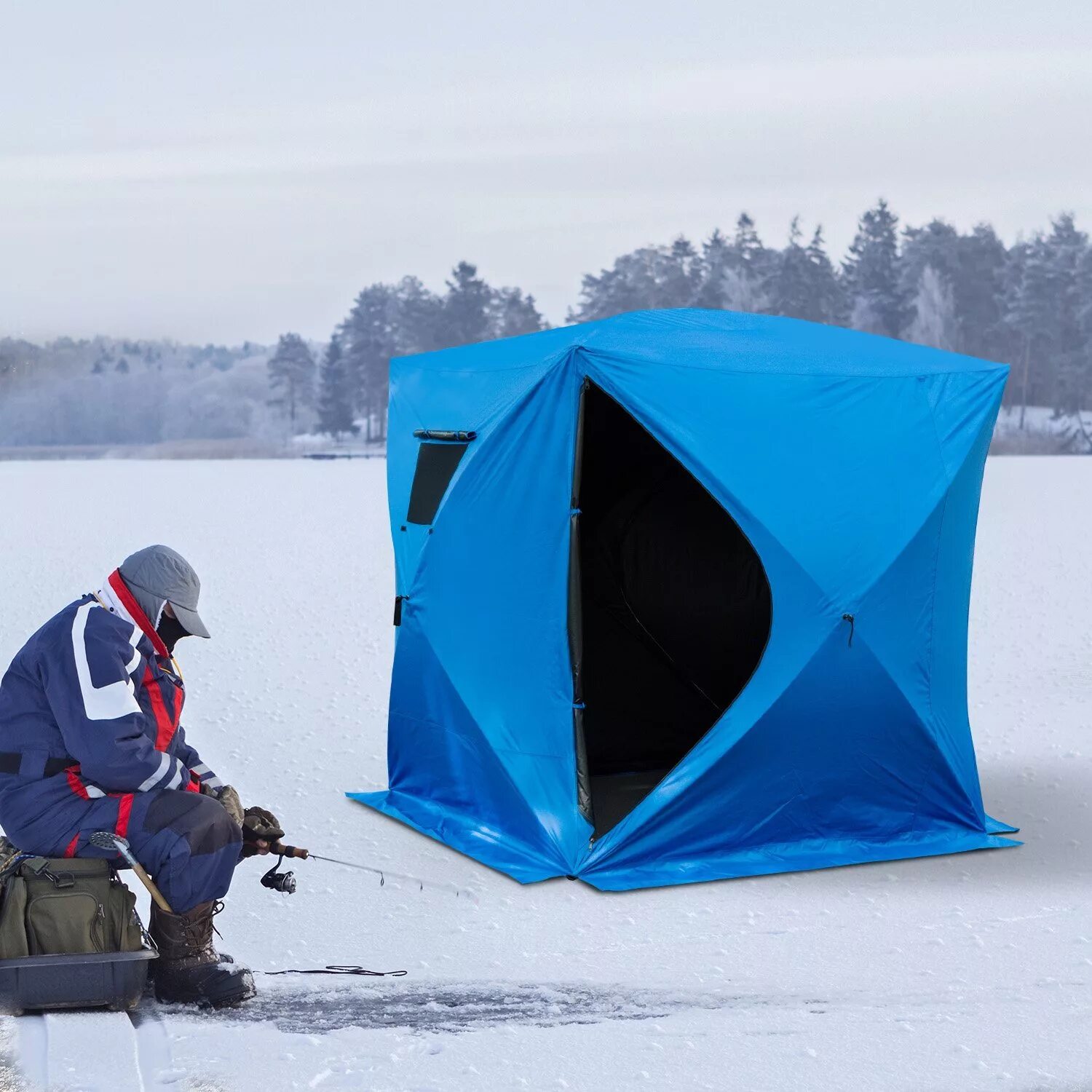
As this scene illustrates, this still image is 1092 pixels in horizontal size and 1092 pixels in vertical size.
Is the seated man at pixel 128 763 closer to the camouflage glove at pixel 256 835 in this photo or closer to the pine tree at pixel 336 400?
the camouflage glove at pixel 256 835

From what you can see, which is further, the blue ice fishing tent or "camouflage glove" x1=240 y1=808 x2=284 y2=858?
the blue ice fishing tent

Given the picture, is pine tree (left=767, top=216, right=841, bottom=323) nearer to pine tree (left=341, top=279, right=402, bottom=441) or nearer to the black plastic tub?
pine tree (left=341, top=279, right=402, bottom=441)

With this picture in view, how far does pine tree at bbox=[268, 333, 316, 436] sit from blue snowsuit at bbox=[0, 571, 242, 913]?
81.3 meters

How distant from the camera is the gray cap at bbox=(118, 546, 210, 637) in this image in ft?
14.6

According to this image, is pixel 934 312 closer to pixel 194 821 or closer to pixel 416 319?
pixel 416 319

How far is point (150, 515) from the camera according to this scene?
25.9 metres

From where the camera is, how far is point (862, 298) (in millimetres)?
75000

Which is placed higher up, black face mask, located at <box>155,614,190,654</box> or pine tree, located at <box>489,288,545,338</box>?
pine tree, located at <box>489,288,545,338</box>

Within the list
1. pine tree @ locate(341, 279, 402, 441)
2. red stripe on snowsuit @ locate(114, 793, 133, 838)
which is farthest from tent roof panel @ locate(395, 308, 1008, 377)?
pine tree @ locate(341, 279, 402, 441)

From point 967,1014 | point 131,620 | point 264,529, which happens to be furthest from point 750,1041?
point 264,529

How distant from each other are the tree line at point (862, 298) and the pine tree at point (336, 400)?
5 centimetres

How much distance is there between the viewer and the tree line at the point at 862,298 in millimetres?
73500

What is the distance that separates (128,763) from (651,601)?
398 cm

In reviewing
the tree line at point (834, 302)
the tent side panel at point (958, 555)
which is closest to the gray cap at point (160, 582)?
the tent side panel at point (958, 555)
